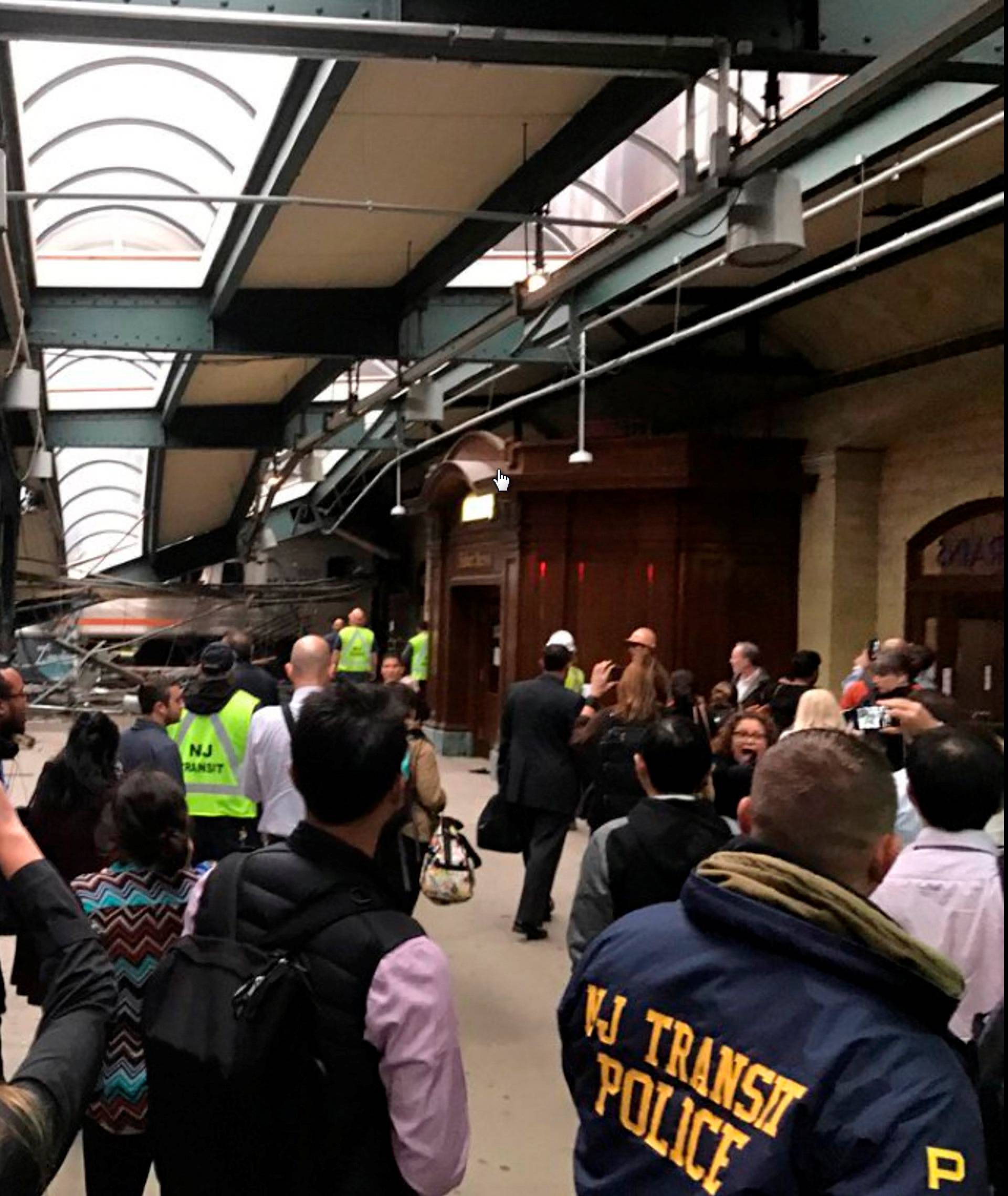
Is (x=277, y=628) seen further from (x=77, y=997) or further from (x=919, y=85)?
Answer: (x=77, y=997)

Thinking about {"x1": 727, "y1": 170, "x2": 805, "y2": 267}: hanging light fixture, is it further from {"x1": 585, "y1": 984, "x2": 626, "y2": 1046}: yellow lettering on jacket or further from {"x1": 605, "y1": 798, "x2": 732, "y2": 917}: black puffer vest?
{"x1": 585, "y1": 984, "x2": 626, "y2": 1046}: yellow lettering on jacket

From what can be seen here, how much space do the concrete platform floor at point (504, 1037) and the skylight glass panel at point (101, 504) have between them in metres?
10.3

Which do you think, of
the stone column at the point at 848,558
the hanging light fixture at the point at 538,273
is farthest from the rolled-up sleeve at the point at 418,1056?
the stone column at the point at 848,558

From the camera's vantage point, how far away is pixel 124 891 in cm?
270

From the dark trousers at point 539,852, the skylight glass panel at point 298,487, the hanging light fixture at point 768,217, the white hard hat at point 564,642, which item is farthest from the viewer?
the skylight glass panel at point 298,487

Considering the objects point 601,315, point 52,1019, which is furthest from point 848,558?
point 52,1019

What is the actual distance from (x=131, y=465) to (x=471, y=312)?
11.2 m

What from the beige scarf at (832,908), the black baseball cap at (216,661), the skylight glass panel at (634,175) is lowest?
the beige scarf at (832,908)

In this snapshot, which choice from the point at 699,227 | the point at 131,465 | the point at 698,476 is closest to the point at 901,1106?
the point at 699,227

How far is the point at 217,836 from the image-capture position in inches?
202

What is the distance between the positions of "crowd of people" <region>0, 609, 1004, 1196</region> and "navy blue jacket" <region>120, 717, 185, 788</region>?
49.3 inches

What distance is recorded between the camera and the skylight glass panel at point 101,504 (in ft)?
60.2

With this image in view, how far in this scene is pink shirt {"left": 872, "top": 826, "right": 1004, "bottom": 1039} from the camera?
2.63 meters

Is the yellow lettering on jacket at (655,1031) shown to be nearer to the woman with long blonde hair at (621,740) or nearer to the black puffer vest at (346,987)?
the black puffer vest at (346,987)
